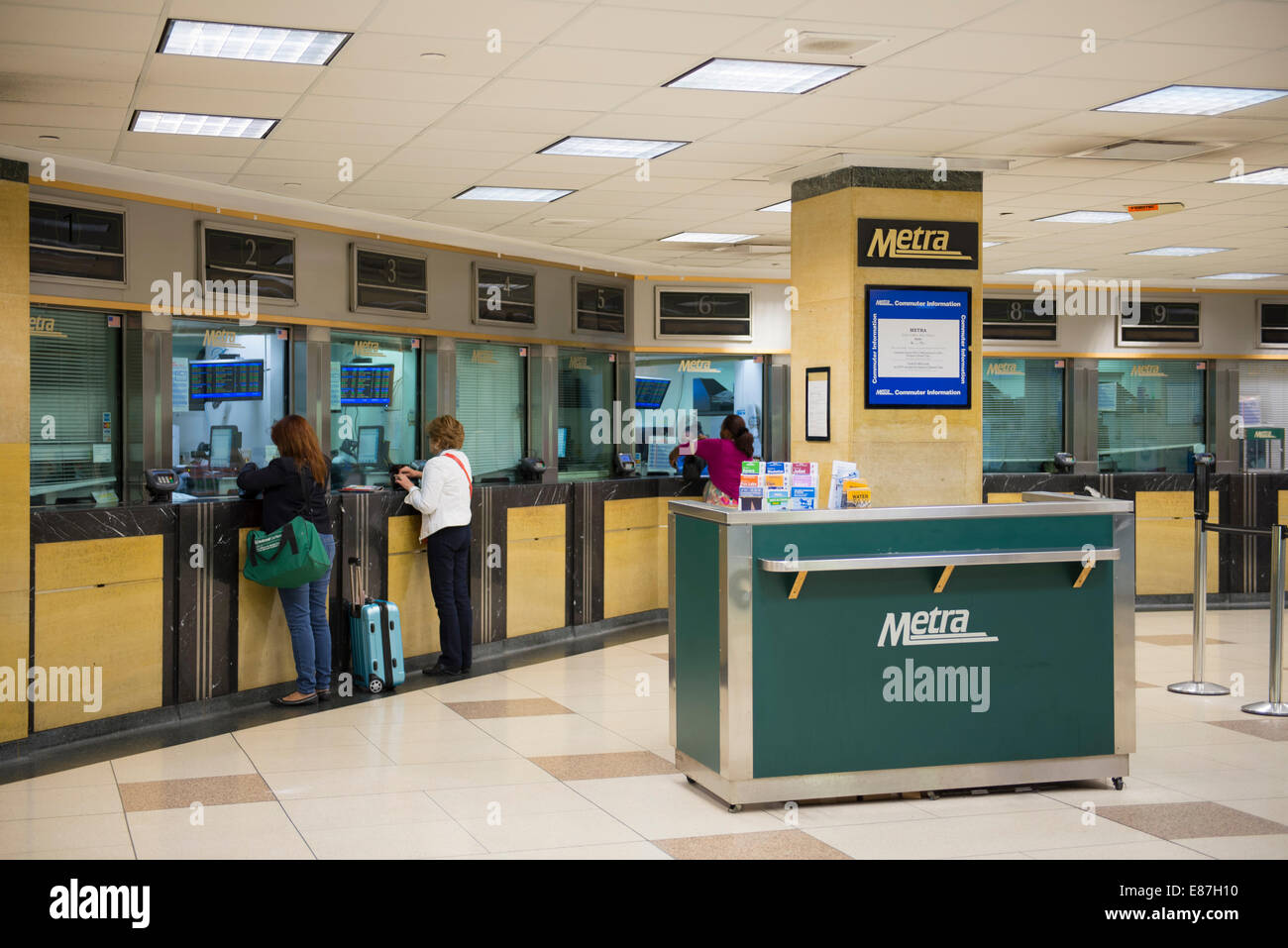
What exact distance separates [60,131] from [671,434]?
6519 mm

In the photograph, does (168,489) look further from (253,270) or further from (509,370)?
(509,370)

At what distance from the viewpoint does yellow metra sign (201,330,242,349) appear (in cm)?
734

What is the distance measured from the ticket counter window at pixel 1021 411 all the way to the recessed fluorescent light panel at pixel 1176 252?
225 centimetres

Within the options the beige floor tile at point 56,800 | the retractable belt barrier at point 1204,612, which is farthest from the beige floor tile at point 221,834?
the retractable belt barrier at point 1204,612

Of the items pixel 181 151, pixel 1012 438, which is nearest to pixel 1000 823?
pixel 181 151

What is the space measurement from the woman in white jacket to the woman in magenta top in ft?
7.87

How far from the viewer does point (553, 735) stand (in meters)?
5.81

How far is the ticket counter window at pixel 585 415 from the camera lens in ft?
33.7

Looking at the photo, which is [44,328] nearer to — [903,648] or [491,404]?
[491,404]

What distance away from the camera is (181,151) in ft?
20.0

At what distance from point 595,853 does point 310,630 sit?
2.97 meters

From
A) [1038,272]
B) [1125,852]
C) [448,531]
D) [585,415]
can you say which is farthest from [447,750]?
[1038,272]

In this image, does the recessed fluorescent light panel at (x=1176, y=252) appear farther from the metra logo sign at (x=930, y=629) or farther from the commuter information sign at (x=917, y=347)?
the metra logo sign at (x=930, y=629)

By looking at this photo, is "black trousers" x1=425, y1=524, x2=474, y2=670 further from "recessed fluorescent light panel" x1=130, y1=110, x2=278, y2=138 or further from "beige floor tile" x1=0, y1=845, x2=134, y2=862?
"beige floor tile" x1=0, y1=845, x2=134, y2=862
